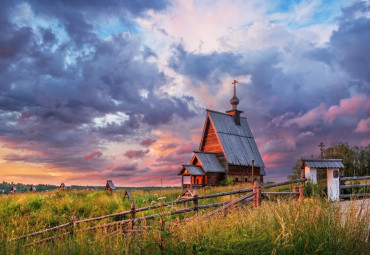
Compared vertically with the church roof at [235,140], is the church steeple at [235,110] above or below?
above

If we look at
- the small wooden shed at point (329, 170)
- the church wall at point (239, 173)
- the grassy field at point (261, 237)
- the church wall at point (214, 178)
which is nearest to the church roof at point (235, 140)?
the church wall at point (239, 173)

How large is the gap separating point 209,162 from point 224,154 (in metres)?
1.83

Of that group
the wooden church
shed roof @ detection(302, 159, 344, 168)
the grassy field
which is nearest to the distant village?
the wooden church

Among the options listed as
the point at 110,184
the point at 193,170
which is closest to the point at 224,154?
the point at 193,170

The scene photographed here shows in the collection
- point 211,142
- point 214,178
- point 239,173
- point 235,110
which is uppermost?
point 235,110

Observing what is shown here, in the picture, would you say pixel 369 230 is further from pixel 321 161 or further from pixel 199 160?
pixel 199 160

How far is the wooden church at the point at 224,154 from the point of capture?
3281 centimetres

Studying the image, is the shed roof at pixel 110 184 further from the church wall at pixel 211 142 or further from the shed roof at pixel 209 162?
the church wall at pixel 211 142

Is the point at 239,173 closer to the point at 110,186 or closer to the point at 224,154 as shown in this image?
the point at 224,154

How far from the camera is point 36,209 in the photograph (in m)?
20.3

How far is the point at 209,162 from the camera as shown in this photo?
108ft

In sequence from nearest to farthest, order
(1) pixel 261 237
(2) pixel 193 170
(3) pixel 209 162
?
1. (1) pixel 261 237
2. (2) pixel 193 170
3. (3) pixel 209 162

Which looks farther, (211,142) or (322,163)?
(211,142)

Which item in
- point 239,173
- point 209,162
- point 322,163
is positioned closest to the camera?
point 322,163
